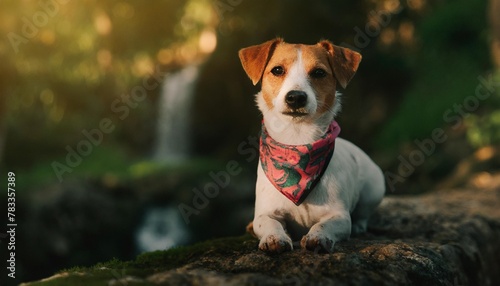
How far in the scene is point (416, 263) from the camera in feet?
13.6

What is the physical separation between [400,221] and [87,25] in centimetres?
2294

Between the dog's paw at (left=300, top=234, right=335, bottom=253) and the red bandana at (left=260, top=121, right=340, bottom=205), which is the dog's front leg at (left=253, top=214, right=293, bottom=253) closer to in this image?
the dog's paw at (left=300, top=234, right=335, bottom=253)

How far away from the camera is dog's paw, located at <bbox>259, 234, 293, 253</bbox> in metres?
3.91

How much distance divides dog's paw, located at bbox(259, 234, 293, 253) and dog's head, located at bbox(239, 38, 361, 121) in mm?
1029

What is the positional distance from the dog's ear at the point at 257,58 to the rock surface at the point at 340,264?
1.54m

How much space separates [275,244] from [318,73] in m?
1.53

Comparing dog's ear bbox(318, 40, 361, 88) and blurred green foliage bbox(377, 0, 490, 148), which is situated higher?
blurred green foliage bbox(377, 0, 490, 148)

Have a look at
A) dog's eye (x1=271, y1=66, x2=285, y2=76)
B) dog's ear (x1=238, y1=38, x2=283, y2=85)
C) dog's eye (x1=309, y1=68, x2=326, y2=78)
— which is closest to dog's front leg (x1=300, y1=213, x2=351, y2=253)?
dog's eye (x1=309, y1=68, x2=326, y2=78)

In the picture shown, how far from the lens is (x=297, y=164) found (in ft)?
14.8

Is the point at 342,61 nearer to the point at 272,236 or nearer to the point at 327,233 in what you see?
the point at 327,233

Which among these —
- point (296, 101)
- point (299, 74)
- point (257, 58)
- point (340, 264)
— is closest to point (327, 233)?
point (340, 264)

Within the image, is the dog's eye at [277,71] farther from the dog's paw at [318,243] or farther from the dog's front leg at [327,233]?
the dog's paw at [318,243]

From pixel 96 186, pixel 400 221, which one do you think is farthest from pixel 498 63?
pixel 96 186

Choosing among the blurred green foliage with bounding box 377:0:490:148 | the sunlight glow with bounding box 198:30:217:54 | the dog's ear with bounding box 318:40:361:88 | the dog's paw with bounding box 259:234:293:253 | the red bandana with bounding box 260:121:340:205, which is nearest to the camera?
the dog's paw with bounding box 259:234:293:253
